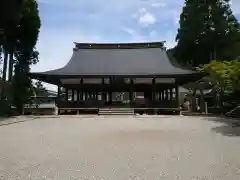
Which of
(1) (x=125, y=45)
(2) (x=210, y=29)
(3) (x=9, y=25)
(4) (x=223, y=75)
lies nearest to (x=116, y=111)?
(4) (x=223, y=75)

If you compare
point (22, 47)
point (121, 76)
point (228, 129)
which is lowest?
point (228, 129)

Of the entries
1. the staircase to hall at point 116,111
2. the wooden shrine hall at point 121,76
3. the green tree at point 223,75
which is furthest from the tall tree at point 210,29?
the staircase to hall at point 116,111

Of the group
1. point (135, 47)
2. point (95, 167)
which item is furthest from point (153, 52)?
point (95, 167)

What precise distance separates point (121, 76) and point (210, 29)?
1055 cm

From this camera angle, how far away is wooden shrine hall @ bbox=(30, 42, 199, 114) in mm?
21906

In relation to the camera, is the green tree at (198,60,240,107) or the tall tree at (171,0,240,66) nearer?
the green tree at (198,60,240,107)

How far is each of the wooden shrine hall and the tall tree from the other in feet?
13.3

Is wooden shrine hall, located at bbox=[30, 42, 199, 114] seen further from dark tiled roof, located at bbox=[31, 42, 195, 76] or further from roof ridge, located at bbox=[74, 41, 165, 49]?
roof ridge, located at bbox=[74, 41, 165, 49]

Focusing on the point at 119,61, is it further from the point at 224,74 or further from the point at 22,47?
the point at 224,74

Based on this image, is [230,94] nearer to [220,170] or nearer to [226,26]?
[226,26]

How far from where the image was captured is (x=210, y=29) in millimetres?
27250

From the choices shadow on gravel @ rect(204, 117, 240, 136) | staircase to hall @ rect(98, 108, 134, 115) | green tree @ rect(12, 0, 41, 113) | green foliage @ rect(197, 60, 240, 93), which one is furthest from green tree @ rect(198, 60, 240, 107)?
green tree @ rect(12, 0, 41, 113)

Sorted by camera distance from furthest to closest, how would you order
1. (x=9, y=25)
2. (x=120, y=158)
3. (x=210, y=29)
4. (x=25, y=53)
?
(x=210, y=29), (x=25, y=53), (x=9, y=25), (x=120, y=158)

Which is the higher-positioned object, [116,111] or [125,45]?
[125,45]
